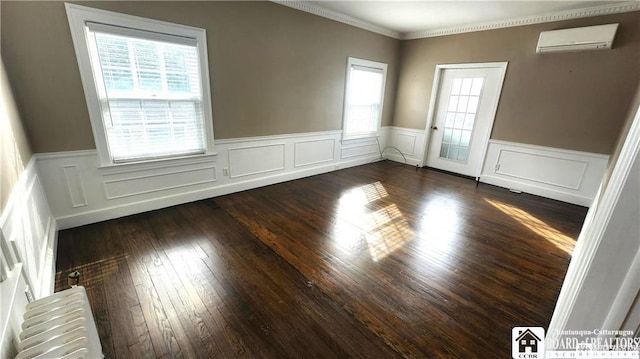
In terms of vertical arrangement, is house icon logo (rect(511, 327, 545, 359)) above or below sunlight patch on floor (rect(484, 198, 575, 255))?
below

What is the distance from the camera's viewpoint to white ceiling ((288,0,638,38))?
3416 millimetres

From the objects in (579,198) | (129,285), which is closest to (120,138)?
(129,285)

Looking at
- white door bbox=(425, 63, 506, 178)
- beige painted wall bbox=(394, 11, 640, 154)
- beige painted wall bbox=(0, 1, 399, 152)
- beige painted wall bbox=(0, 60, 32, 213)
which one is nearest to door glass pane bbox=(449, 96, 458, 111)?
white door bbox=(425, 63, 506, 178)

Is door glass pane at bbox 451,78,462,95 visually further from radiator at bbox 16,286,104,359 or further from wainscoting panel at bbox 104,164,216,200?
radiator at bbox 16,286,104,359

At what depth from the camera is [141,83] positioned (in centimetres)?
273

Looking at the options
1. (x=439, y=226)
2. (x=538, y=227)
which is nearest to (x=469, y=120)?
(x=538, y=227)

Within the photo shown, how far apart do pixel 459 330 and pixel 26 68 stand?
396 centimetres

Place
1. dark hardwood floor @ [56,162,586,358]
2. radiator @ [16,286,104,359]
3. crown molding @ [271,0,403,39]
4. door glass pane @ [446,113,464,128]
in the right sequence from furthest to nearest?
door glass pane @ [446,113,464,128] < crown molding @ [271,0,403,39] < dark hardwood floor @ [56,162,586,358] < radiator @ [16,286,104,359]

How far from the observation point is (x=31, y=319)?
3.53 ft

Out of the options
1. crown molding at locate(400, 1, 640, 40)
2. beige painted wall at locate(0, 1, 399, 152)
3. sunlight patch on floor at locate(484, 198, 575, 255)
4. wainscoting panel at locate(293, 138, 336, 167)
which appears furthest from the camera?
wainscoting panel at locate(293, 138, 336, 167)

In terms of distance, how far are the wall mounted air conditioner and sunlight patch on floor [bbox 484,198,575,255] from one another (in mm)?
2264

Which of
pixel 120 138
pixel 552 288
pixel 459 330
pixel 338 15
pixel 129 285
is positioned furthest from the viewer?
pixel 338 15

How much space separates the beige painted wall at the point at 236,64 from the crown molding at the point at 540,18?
3.08 ft

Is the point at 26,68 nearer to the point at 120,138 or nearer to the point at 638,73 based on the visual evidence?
the point at 120,138
